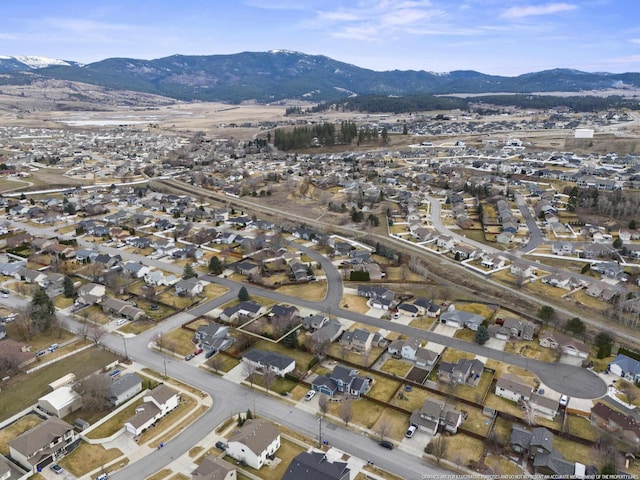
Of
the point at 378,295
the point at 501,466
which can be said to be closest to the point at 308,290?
the point at 378,295

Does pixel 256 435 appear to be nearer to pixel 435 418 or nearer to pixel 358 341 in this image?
pixel 435 418

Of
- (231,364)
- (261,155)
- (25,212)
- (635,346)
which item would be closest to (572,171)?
(635,346)

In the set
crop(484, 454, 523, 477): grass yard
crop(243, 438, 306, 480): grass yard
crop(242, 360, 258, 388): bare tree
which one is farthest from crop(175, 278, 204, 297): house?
crop(484, 454, 523, 477): grass yard

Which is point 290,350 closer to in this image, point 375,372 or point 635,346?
point 375,372

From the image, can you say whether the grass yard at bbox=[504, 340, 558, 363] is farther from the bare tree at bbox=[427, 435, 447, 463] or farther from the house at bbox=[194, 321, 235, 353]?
the house at bbox=[194, 321, 235, 353]

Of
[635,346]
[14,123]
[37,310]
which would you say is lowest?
[635,346]

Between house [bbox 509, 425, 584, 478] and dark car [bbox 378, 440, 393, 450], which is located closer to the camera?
house [bbox 509, 425, 584, 478]

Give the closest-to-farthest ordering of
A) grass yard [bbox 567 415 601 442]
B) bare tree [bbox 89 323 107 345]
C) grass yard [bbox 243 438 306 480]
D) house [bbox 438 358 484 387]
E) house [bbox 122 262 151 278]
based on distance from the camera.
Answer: grass yard [bbox 243 438 306 480] → grass yard [bbox 567 415 601 442] → house [bbox 438 358 484 387] → bare tree [bbox 89 323 107 345] → house [bbox 122 262 151 278]

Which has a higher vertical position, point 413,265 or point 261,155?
point 261,155
